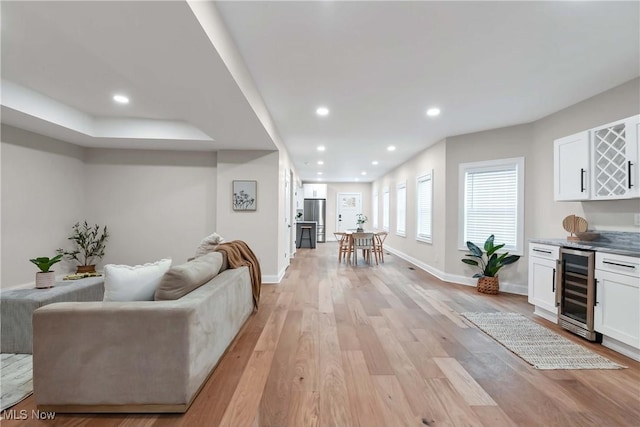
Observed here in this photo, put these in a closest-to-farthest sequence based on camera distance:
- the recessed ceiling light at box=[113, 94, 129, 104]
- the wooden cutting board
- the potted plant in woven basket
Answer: the wooden cutting board → the recessed ceiling light at box=[113, 94, 129, 104] → the potted plant in woven basket

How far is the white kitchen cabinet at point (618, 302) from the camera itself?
93.5 inches

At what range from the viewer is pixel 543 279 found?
3355 mm

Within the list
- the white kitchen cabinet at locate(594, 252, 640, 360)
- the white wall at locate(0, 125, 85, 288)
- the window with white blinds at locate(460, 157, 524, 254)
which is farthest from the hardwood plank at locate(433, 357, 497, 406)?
the white wall at locate(0, 125, 85, 288)

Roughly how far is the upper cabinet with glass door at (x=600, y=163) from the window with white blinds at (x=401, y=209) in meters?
4.22

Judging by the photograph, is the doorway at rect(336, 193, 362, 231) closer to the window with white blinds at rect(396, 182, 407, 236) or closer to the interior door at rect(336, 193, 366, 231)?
the interior door at rect(336, 193, 366, 231)

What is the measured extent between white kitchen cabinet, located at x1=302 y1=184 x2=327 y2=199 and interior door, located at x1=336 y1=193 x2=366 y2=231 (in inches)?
32.6

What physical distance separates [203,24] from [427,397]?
2.77 metres

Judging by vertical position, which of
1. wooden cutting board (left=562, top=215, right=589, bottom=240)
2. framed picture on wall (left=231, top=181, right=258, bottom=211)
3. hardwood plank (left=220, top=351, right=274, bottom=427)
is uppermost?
framed picture on wall (left=231, top=181, right=258, bottom=211)

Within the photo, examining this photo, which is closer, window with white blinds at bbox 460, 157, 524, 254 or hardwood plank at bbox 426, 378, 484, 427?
hardwood plank at bbox 426, 378, 484, 427

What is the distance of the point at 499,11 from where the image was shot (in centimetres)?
201

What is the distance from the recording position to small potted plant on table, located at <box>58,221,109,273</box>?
501cm

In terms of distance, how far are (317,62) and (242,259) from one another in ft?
7.51

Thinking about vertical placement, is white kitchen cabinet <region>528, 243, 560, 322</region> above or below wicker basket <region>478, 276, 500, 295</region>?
above

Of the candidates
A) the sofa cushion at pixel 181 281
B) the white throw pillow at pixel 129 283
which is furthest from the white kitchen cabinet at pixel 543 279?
the white throw pillow at pixel 129 283
